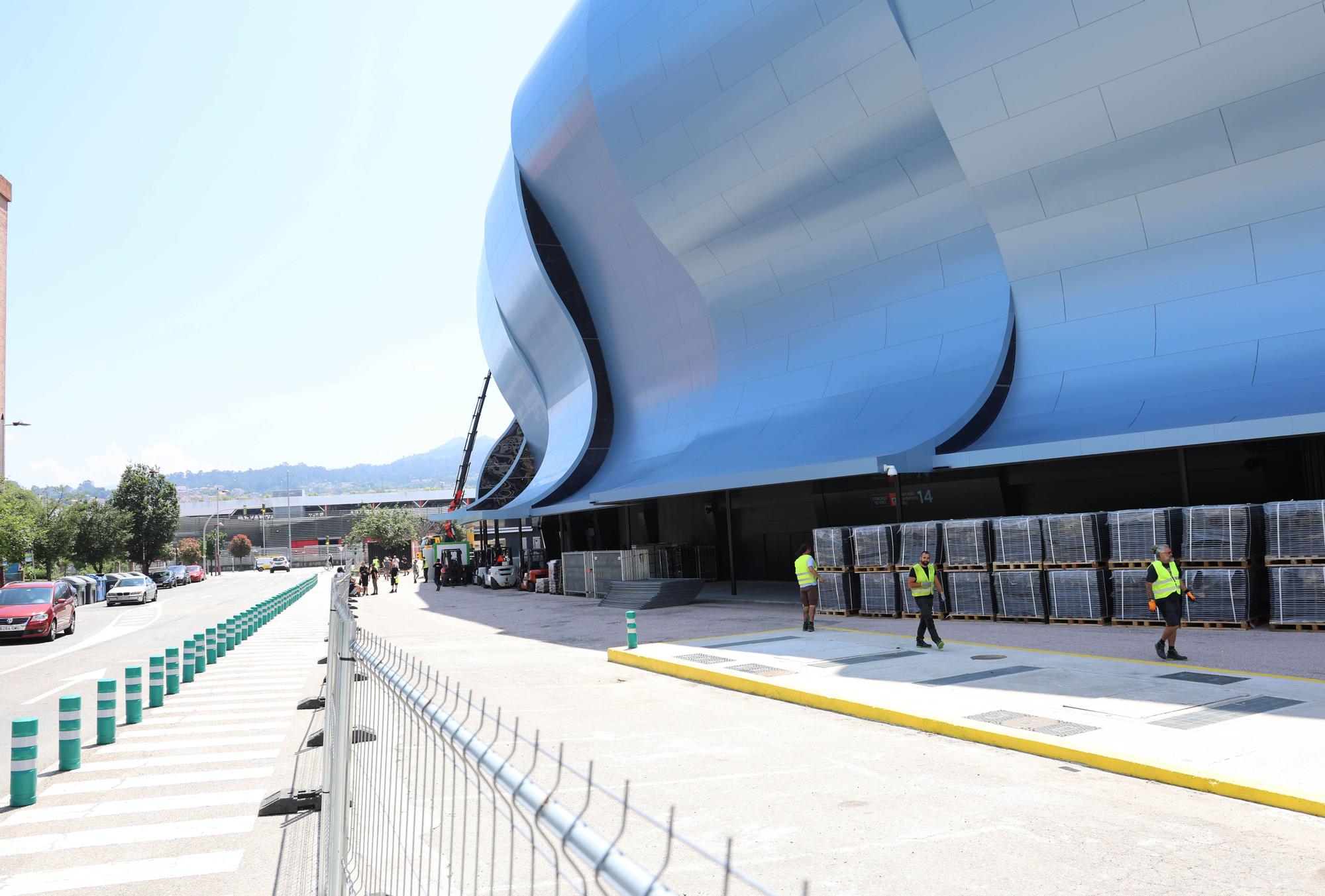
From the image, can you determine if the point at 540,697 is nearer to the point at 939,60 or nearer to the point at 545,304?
the point at 939,60

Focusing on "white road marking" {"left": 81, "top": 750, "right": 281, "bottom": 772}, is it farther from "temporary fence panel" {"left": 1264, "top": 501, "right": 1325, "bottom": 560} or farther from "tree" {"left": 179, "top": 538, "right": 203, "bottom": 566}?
"tree" {"left": 179, "top": 538, "right": 203, "bottom": 566}

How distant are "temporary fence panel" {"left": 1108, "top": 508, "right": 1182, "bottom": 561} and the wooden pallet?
4.39 ft

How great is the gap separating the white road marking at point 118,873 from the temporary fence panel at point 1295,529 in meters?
16.6

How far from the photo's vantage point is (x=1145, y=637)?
16.2 metres

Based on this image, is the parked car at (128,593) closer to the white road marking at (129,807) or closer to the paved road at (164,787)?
the paved road at (164,787)

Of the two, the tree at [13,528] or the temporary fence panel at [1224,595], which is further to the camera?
the tree at [13,528]

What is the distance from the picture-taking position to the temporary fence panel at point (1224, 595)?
16531mm

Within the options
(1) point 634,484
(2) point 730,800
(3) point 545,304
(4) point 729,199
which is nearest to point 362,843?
(2) point 730,800

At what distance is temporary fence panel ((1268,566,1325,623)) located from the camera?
15688 millimetres

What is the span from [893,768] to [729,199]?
2468cm

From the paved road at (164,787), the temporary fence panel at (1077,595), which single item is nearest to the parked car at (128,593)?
the paved road at (164,787)

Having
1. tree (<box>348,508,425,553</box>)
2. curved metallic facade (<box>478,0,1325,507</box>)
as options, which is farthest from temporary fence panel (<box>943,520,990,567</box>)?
tree (<box>348,508,425,553</box>)

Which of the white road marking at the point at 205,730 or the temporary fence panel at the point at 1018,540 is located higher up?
the temporary fence panel at the point at 1018,540

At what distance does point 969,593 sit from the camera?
20609mm
